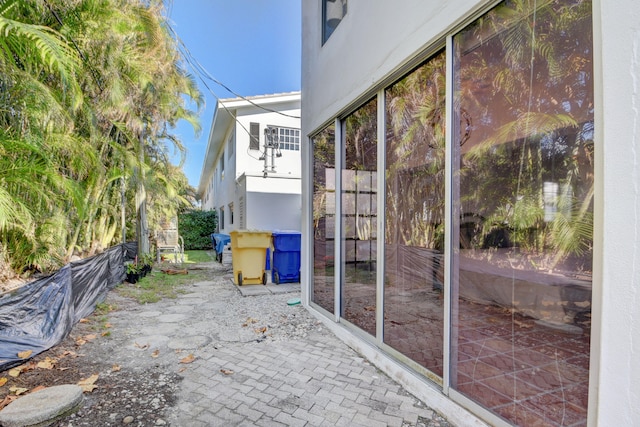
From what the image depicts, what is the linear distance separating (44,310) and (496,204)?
4.75 m

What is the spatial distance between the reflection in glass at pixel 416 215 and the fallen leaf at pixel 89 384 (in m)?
2.65

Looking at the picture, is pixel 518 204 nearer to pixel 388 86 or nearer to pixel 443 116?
pixel 443 116

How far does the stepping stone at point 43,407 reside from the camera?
2.23 meters

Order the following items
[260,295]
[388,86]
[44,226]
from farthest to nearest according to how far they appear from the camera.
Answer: [260,295] < [44,226] < [388,86]

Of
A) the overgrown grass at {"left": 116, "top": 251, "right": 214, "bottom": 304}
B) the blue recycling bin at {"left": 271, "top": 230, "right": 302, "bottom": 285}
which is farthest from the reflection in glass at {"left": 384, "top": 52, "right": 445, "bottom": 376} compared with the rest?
the overgrown grass at {"left": 116, "top": 251, "right": 214, "bottom": 304}

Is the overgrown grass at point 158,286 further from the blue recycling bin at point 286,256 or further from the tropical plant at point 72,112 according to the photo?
the blue recycling bin at point 286,256

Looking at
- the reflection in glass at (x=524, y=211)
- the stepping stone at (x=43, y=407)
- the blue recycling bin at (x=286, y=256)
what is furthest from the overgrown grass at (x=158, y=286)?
the reflection in glass at (x=524, y=211)

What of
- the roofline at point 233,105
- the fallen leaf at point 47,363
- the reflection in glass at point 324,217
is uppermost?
the roofline at point 233,105

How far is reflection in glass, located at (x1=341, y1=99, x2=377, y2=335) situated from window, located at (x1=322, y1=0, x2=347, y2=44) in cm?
132

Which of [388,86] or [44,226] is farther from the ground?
[388,86]

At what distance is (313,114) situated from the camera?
17.1ft

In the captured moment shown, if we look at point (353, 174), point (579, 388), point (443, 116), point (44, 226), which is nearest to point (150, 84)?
point (44, 226)

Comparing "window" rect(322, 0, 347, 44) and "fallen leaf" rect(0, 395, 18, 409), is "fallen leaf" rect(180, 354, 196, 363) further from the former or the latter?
"window" rect(322, 0, 347, 44)

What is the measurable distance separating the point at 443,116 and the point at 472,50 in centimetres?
54
